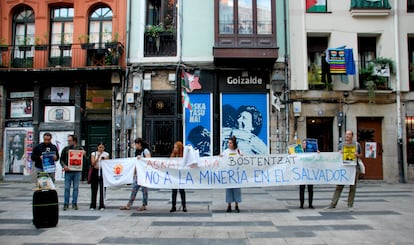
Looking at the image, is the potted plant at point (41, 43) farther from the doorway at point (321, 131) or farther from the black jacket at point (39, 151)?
the doorway at point (321, 131)

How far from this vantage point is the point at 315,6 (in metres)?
17.0

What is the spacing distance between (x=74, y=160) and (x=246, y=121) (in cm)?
880

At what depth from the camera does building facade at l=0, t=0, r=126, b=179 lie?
16984 millimetres

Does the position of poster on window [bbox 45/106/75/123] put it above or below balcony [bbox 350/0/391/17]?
below

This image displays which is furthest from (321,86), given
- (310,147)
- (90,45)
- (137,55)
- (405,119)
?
(90,45)

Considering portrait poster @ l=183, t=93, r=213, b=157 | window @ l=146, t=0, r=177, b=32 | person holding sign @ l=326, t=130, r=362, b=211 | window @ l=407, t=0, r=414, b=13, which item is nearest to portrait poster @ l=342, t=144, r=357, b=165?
person holding sign @ l=326, t=130, r=362, b=211

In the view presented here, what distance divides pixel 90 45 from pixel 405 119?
15169 mm

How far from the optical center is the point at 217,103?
1648 cm

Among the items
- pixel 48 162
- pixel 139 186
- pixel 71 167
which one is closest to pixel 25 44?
pixel 48 162

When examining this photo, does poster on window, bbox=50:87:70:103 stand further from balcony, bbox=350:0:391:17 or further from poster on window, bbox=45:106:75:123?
balcony, bbox=350:0:391:17

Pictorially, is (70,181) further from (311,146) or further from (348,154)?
(348,154)

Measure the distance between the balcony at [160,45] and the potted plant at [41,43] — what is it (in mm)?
4904

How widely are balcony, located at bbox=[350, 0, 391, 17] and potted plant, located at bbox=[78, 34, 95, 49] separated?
12455 mm

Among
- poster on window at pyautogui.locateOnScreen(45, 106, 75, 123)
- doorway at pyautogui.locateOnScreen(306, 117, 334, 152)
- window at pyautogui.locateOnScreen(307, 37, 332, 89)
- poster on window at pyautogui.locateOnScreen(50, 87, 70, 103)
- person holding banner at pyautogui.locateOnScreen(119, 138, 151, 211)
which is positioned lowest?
person holding banner at pyautogui.locateOnScreen(119, 138, 151, 211)
